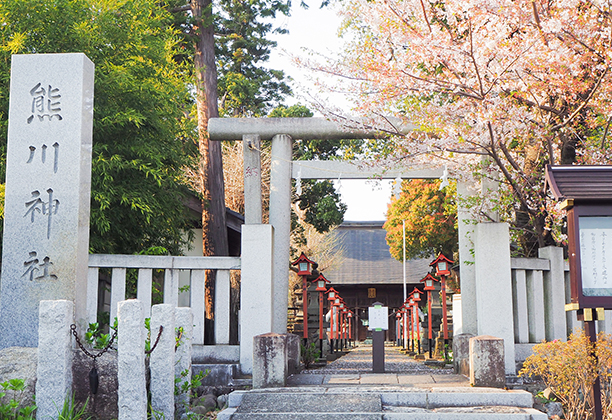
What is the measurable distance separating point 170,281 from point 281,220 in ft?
7.04

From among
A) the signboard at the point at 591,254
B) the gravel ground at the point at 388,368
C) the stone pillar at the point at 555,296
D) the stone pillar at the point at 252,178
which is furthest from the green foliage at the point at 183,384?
the stone pillar at the point at 555,296

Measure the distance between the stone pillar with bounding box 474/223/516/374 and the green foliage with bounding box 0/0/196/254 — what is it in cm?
551

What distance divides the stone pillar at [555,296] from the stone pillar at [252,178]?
4.34 metres

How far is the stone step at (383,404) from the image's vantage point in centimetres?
560

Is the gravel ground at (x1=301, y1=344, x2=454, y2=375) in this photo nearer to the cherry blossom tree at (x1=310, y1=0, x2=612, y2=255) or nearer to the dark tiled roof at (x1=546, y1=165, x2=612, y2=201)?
the cherry blossom tree at (x1=310, y1=0, x2=612, y2=255)

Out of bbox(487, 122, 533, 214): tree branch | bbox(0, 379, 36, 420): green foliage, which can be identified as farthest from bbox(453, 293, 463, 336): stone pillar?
bbox(0, 379, 36, 420): green foliage

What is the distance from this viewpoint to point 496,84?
7.31m

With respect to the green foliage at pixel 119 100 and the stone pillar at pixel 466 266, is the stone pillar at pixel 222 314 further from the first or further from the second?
the stone pillar at pixel 466 266

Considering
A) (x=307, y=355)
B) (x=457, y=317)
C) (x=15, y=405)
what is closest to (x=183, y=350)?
(x=15, y=405)

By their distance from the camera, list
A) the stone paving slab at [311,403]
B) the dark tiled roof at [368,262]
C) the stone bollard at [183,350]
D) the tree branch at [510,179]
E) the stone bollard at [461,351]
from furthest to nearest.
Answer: the dark tiled roof at [368,262]
the stone bollard at [461,351]
the tree branch at [510,179]
the stone bollard at [183,350]
the stone paving slab at [311,403]

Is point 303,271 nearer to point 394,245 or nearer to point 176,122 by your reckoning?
point 176,122

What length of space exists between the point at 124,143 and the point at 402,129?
497 cm

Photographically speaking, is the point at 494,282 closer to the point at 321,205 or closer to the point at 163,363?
the point at 163,363

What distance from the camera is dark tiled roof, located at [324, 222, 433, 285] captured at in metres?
30.7
